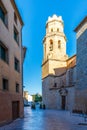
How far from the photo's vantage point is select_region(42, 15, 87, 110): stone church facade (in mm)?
47062

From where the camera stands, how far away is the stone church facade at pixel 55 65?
47062mm

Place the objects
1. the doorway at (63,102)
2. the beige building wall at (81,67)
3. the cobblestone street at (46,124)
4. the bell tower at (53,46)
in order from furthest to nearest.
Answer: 1. the bell tower at (53,46)
2. the doorway at (63,102)
3. the beige building wall at (81,67)
4. the cobblestone street at (46,124)

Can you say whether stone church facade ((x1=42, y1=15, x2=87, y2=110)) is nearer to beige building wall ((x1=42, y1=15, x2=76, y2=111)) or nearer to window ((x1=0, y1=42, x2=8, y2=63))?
beige building wall ((x1=42, y1=15, x2=76, y2=111))

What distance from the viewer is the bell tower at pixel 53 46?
5147cm

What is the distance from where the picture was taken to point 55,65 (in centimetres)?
5153

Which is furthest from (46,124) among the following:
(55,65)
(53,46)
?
(53,46)

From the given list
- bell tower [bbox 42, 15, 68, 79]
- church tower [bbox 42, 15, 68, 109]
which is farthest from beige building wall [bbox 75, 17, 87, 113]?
bell tower [bbox 42, 15, 68, 79]

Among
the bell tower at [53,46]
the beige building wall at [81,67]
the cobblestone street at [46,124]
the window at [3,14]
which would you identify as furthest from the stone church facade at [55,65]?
the window at [3,14]

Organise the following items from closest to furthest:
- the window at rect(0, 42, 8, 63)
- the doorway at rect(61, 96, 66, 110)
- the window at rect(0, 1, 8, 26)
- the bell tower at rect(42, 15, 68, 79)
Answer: the window at rect(0, 42, 8, 63), the window at rect(0, 1, 8, 26), the doorway at rect(61, 96, 66, 110), the bell tower at rect(42, 15, 68, 79)

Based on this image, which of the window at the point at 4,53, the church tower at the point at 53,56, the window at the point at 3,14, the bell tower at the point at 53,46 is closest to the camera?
the window at the point at 4,53

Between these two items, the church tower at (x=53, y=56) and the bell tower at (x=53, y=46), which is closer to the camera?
the church tower at (x=53, y=56)

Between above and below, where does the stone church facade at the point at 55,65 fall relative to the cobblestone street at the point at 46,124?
above

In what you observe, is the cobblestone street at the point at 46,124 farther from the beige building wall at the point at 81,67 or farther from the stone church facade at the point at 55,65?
the stone church facade at the point at 55,65

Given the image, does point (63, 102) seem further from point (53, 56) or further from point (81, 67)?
point (81, 67)
